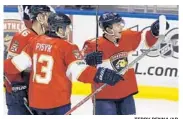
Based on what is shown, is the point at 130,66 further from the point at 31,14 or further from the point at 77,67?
the point at 31,14

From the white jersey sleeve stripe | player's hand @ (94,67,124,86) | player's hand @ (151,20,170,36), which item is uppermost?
player's hand @ (151,20,170,36)

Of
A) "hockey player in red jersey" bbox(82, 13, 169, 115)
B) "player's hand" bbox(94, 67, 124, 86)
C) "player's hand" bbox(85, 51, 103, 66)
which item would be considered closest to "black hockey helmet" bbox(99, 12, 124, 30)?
"hockey player in red jersey" bbox(82, 13, 169, 115)

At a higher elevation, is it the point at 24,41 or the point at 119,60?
the point at 24,41

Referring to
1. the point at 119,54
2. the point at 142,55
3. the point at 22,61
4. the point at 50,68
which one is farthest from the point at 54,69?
the point at 142,55

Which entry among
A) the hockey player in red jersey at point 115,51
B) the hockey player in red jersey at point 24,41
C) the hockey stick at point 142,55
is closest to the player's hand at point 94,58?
the hockey player in red jersey at point 115,51

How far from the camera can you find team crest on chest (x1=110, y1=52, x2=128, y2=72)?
3684mm

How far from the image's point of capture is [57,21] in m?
3.64

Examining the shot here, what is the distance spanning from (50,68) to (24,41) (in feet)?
0.89

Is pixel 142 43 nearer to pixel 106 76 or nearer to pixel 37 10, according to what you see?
pixel 106 76

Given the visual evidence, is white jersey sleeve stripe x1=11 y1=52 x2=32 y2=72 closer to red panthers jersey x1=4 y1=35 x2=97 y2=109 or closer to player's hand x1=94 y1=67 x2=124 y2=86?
red panthers jersey x1=4 y1=35 x2=97 y2=109

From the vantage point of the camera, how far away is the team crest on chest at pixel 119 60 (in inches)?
145

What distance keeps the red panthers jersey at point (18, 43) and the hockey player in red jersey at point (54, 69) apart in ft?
0.11

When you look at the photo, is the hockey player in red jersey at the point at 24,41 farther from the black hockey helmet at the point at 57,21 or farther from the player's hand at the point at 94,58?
the player's hand at the point at 94,58
